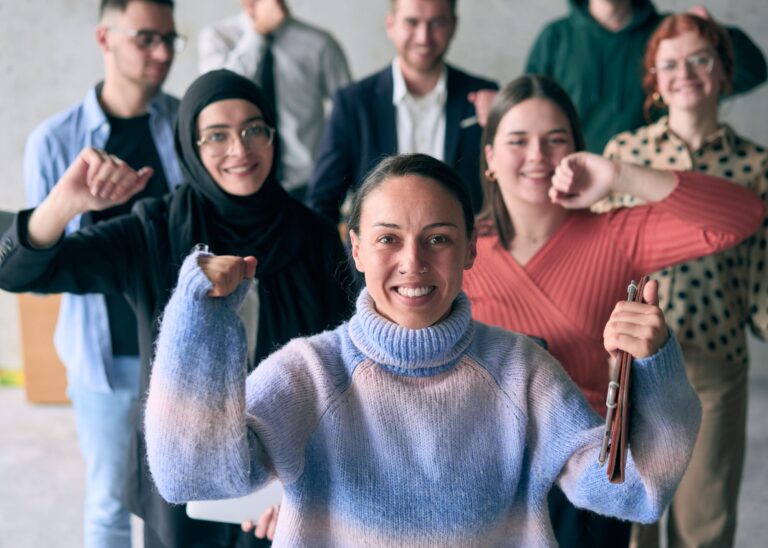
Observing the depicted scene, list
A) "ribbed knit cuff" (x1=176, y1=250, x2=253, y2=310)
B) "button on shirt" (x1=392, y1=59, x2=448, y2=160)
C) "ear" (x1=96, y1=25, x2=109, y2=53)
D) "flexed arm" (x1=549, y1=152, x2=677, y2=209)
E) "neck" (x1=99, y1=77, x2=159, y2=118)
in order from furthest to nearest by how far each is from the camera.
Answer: "button on shirt" (x1=392, y1=59, x2=448, y2=160), "ear" (x1=96, y1=25, x2=109, y2=53), "neck" (x1=99, y1=77, x2=159, y2=118), "flexed arm" (x1=549, y1=152, x2=677, y2=209), "ribbed knit cuff" (x1=176, y1=250, x2=253, y2=310)

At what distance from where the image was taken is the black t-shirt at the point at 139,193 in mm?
2713

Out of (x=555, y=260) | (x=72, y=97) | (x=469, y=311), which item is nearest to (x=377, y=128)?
(x=555, y=260)

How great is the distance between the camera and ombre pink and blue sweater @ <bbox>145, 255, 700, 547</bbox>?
1353 millimetres

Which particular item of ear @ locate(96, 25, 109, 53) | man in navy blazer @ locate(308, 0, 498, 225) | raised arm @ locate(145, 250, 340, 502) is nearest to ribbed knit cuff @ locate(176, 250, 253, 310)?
raised arm @ locate(145, 250, 340, 502)

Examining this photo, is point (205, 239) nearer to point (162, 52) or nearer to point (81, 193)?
point (81, 193)

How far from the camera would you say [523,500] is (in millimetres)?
1556

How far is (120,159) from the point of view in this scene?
2709 mm

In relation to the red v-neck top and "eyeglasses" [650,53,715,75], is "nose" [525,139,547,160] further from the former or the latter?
"eyeglasses" [650,53,715,75]

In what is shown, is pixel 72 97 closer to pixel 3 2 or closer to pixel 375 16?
pixel 3 2

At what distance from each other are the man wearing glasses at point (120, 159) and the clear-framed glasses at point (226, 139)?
0.46m

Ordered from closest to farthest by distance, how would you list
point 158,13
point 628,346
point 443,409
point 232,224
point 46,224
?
1. point 628,346
2. point 443,409
3. point 46,224
4. point 232,224
5. point 158,13

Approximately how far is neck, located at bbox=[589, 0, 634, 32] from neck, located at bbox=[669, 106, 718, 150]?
84 cm

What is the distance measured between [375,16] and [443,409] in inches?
151

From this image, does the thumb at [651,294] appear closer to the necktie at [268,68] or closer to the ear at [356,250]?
the ear at [356,250]
